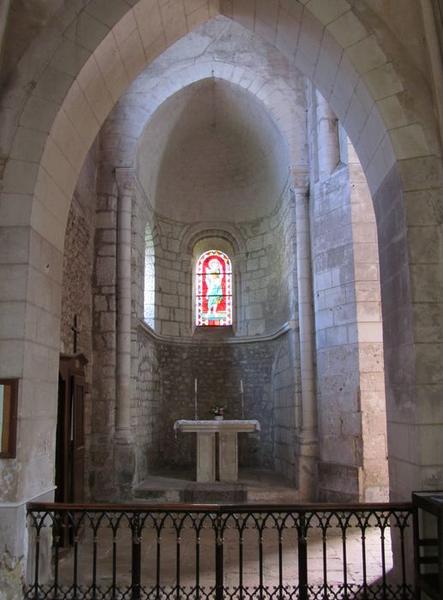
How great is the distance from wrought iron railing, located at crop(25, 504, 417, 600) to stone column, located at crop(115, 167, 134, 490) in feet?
5.23

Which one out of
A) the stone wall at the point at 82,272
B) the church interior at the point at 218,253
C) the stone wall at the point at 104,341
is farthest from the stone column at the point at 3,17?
the stone wall at the point at 104,341

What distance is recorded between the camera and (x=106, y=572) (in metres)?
5.15

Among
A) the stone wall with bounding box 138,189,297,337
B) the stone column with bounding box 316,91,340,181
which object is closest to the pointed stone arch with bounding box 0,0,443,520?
the stone column with bounding box 316,91,340,181

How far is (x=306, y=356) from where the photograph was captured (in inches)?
348

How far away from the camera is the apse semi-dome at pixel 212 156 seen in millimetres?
10531

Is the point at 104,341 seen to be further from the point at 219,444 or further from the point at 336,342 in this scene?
the point at 336,342

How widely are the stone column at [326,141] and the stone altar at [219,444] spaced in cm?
403

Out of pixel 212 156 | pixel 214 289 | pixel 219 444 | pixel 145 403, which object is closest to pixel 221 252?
pixel 214 289

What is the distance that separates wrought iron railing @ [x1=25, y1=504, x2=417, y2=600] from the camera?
3.96 m

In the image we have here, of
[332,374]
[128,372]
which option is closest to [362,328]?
[332,374]

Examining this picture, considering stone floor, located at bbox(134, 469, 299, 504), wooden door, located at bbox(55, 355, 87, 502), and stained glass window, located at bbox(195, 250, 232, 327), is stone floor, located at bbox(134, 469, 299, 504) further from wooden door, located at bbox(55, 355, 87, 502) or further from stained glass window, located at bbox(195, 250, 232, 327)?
stained glass window, located at bbox(195, 250, 232, 327)

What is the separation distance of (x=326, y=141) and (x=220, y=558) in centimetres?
662

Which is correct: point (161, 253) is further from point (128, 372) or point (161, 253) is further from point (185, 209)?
point (128, 372)

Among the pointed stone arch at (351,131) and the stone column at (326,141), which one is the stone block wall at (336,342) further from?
the pointed stone arch at (351,131)
